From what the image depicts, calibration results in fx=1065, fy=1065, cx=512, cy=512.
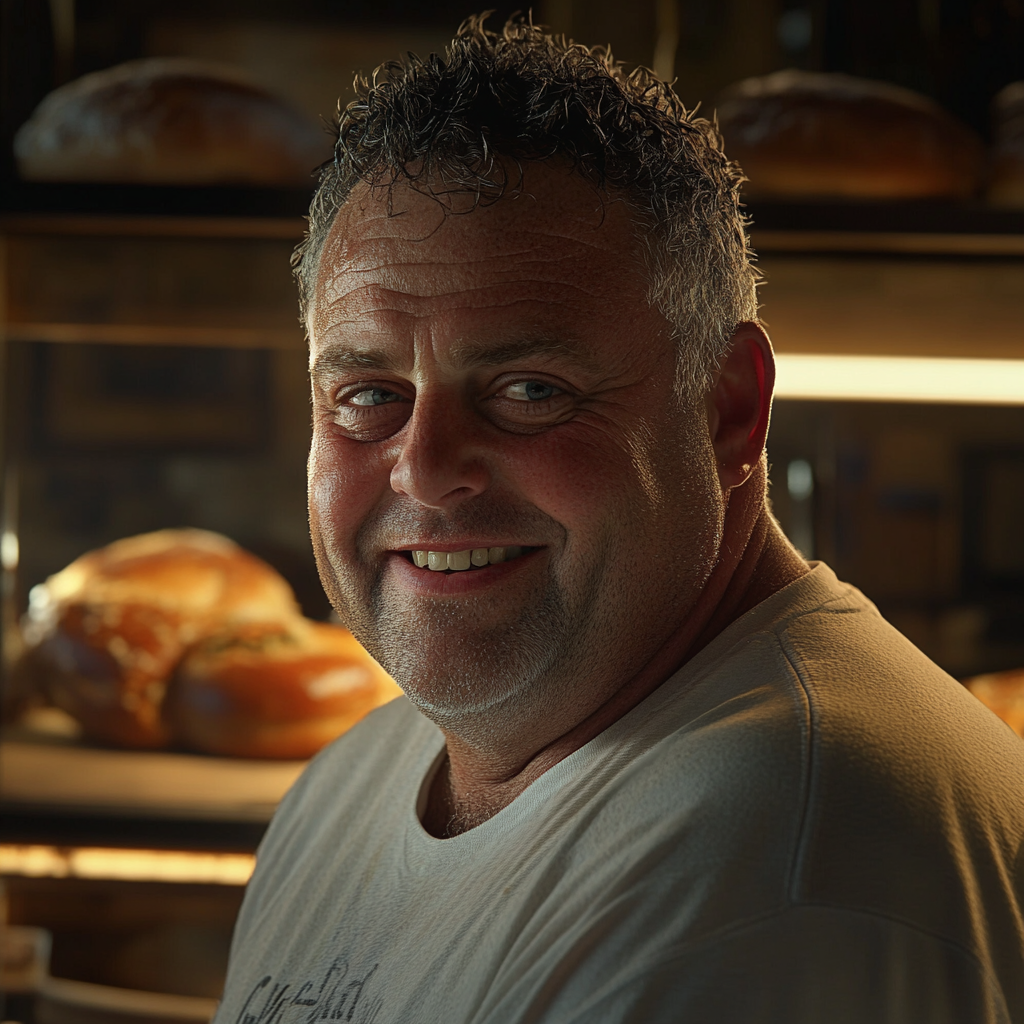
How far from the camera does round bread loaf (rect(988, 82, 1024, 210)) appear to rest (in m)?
1.60

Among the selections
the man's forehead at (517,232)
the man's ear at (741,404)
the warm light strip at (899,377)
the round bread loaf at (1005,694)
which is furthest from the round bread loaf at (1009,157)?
the man's forehead at (517,232)

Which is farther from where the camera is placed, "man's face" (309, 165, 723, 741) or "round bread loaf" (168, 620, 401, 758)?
"round bread loaf" (168, 620, 401, 758)


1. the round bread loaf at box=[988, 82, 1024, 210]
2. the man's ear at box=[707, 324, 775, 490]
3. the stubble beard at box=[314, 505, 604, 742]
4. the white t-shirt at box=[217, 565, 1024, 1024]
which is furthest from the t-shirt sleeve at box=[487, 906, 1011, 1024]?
the round bread loaf at box=[988, 82, 1024, 210]

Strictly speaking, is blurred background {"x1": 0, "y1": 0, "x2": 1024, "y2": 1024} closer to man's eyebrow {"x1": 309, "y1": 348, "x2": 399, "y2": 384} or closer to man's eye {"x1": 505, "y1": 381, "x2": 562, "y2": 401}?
man's eyebrow {"x1": 309, "y1": 348, "x2": 399, "y2": 384}

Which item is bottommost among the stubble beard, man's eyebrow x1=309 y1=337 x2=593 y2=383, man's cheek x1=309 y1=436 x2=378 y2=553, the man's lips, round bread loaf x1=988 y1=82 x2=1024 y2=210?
the stubble beard

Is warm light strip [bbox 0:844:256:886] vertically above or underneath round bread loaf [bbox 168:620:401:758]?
underneath

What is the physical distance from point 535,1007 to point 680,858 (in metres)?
0.12

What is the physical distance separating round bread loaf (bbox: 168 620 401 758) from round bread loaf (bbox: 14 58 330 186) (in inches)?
28.4

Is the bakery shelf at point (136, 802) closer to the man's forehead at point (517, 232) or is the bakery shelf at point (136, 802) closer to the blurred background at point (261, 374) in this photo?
the blurred background at point (261, 374)

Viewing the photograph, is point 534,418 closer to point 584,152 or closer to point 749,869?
point 584,152

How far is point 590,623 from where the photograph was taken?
0.80 metres

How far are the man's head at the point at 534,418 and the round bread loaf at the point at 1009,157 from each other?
3.27 ft

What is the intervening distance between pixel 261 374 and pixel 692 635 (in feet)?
4.43

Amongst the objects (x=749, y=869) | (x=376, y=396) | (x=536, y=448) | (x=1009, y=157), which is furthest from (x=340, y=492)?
(x=1009, y=157)
